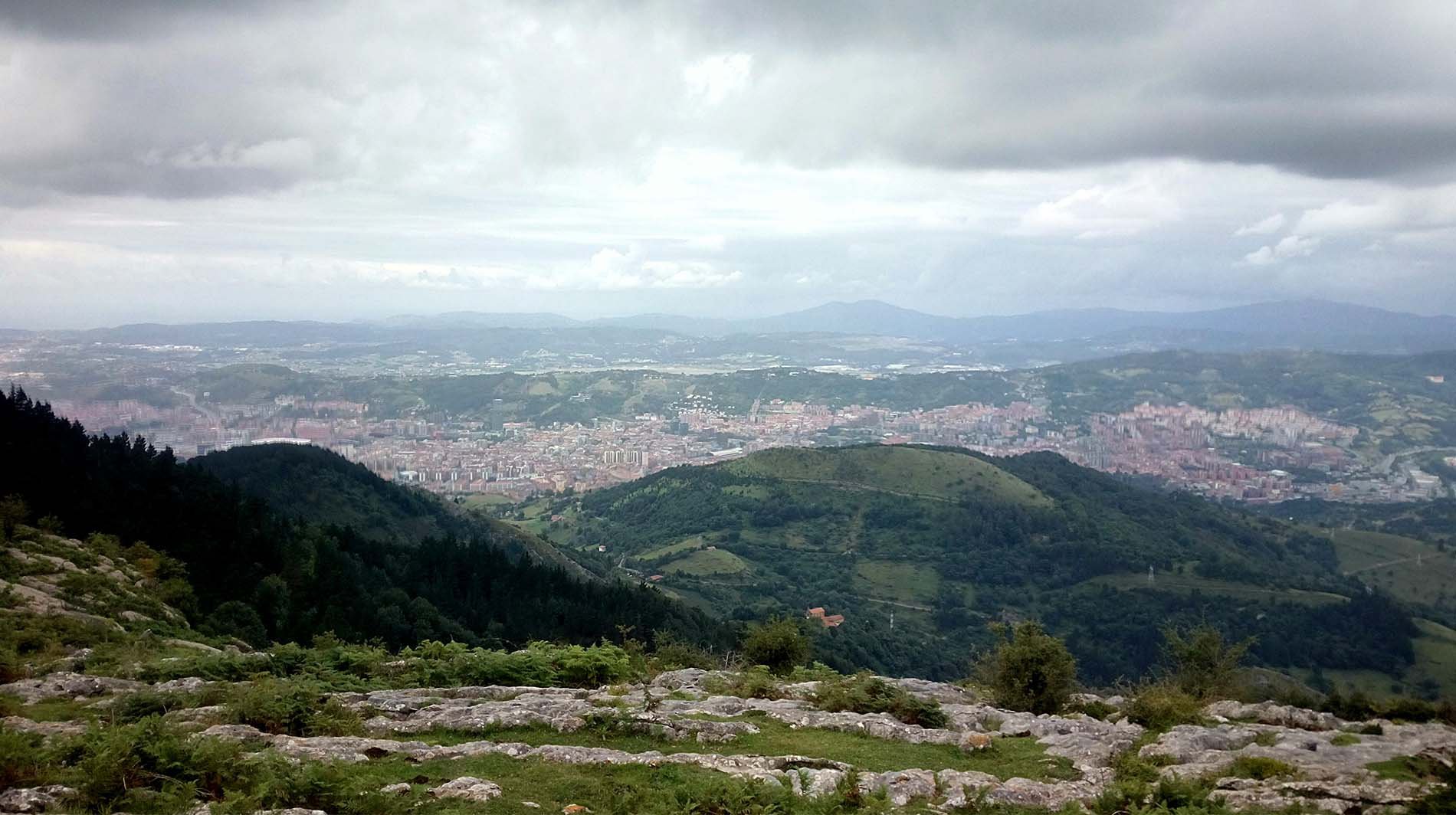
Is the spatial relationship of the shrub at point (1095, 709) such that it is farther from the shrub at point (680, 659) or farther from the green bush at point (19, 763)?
the green bush at point (19, 763)

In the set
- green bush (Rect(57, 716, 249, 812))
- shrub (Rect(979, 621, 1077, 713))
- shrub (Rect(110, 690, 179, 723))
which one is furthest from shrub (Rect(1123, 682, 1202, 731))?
shrub (Rect(110, 690, 179, 723))

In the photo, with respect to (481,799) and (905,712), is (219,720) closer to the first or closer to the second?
(481,799)

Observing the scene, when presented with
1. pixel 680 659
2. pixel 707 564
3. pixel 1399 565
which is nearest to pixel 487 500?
pixel 707 564

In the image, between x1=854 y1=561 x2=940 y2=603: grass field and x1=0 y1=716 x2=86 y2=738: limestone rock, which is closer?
x1=0 y1=716 x2=86 y2=738: limestone rock

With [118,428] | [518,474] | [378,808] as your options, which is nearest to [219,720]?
[378,808]

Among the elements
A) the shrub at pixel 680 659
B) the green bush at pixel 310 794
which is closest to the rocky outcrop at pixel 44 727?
the green bush at pixel 310 794

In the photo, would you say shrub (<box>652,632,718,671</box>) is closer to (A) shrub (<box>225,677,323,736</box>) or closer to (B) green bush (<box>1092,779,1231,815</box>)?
(A) shrub (<box>225,677,323,736</box>)
